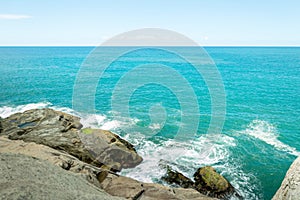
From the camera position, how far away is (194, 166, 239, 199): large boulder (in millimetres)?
19781

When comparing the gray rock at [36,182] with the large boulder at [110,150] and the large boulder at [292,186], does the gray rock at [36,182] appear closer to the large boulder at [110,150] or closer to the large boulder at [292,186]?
the large boulder at [292,186]

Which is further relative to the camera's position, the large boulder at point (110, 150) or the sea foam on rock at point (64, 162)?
the large boulder at point (110, 150)

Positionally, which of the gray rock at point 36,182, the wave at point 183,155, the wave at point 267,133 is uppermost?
the gray rock at point 36,182

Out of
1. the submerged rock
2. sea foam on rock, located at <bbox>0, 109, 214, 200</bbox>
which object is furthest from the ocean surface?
sea foam on rock, located at <bbox>0, 109, 214, 200</bbox>

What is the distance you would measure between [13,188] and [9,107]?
35138 mm

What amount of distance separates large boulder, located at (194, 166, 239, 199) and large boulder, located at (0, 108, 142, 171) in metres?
6.49

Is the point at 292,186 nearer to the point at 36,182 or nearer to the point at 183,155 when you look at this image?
the point at 36,182

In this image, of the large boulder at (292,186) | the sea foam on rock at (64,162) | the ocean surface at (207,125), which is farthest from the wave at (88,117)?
the large boulder at (292,186)

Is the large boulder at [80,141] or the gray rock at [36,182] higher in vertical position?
the gray rock at [36,182]

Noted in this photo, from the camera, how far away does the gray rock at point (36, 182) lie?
9.95 metres

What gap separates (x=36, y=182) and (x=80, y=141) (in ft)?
46.1

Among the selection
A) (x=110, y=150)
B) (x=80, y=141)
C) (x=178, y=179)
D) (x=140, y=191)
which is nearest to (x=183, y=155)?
(x=178, y=179)

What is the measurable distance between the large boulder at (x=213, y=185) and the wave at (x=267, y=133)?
1128cm

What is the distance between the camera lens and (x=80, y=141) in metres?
24.7
